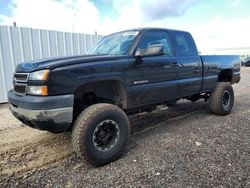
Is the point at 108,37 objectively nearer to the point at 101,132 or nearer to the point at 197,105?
the point at 101,132

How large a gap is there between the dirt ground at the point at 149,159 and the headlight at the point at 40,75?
1.24 m

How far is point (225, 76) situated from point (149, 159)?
13.3 ft

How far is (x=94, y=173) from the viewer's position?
3041 millimetres

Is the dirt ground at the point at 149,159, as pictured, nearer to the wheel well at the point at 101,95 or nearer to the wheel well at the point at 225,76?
the wheel well at the point at 101,95

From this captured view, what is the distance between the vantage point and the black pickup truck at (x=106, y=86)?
2973mm

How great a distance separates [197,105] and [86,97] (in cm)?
436

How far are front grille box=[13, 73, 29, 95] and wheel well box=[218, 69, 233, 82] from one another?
481 centimetres

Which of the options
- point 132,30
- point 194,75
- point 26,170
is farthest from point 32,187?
point 194,75

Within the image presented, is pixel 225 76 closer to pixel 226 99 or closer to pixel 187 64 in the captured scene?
pixel 226 99

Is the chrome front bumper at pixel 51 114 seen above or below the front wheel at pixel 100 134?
above

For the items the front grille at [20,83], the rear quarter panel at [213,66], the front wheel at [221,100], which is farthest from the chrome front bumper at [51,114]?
the front wheel at [221,100]

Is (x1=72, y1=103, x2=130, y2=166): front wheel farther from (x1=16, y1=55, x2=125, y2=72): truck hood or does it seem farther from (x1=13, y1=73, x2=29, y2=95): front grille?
(x1=13, y1=73, x2=29, y2=95): front grille

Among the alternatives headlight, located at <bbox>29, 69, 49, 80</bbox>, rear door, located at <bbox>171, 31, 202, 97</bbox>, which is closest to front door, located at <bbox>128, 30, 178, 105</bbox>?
rear door, located at <bbox>171, 31, 202, 97</bbox>

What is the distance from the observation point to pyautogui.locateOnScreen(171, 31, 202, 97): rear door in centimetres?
464
